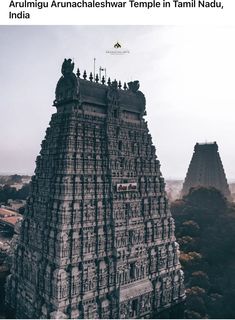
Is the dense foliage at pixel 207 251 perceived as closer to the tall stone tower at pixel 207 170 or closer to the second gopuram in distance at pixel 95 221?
the second gopuram in distance at pixel 95 221

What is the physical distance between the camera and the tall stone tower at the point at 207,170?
3612 inches

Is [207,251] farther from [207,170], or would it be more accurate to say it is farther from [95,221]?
[207,170]

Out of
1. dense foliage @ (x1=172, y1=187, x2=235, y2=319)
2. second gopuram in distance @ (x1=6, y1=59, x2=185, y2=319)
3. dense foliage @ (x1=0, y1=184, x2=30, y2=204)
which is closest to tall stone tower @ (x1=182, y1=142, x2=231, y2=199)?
dense foliage @ (x1=172, y1=187, x2=235, y2=319)

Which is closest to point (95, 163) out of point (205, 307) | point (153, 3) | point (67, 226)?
point (67, 226)

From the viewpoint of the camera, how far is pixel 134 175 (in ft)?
115

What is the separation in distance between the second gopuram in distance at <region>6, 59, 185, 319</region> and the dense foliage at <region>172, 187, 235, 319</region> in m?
4.16

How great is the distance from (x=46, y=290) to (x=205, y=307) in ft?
76.1

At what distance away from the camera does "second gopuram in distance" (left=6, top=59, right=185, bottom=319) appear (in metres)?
28.7

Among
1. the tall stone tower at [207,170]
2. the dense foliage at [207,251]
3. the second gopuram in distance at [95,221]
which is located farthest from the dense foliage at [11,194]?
the second gopuram in distance at [95,221]

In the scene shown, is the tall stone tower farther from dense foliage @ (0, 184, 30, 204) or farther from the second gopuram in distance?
dense foliage @ (0, 184, 30, 204)

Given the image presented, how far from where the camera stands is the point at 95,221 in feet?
99.9

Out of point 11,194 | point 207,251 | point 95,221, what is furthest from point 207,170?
point 11,194

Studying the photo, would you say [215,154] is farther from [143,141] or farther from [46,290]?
[46,290]

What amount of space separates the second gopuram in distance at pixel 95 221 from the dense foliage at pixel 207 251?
4.16 m
